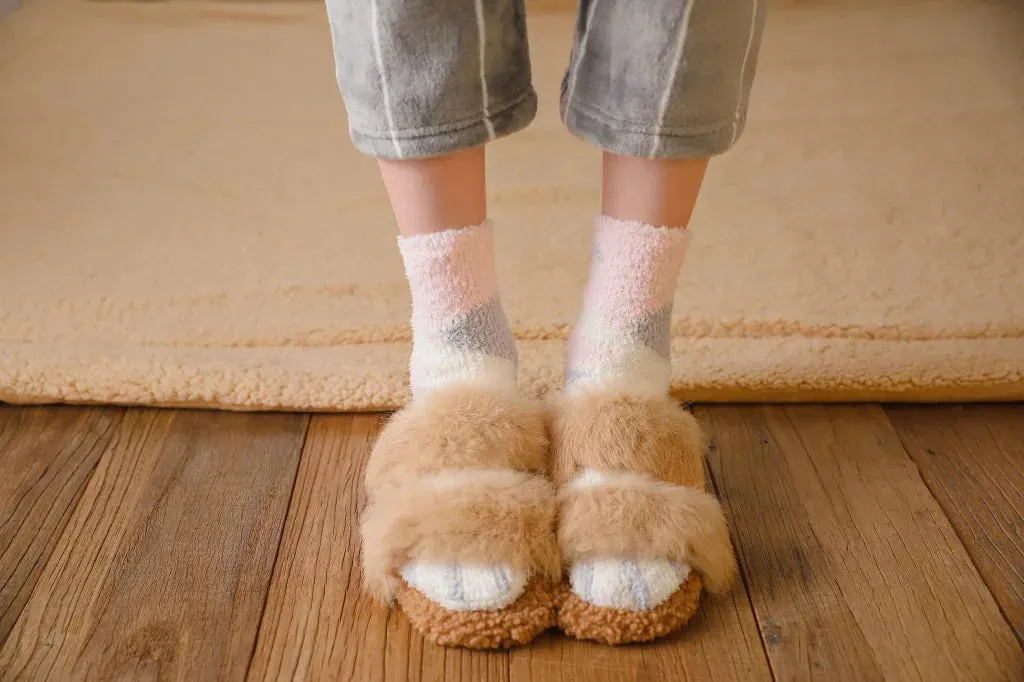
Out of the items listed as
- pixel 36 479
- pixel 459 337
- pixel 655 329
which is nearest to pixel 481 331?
pixel 459 337

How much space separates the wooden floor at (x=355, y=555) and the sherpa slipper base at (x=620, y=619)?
0.01 m

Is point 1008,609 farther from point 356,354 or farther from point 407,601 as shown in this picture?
point 356,354

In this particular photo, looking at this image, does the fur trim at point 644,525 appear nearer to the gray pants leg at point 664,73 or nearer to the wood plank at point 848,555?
the wood plank at point 848,555

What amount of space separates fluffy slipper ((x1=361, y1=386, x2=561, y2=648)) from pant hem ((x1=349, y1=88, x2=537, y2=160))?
0.16 m

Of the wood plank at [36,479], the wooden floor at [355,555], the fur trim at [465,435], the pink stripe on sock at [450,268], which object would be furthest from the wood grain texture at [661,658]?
the wood plank at [36,479]

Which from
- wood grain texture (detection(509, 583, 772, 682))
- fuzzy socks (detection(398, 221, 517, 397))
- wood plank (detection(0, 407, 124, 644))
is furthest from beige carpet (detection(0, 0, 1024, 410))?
wood grain texture (detection(509, 583, 772, 682))

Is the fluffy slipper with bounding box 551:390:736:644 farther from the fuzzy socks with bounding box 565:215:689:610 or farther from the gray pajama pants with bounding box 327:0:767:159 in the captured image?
the gray pajama pants with bounding box 327:0:767:159

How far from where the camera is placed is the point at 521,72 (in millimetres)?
578

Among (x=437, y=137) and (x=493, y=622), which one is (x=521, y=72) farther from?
(x=493, y=622)

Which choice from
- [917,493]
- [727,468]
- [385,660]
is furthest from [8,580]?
[917,493]

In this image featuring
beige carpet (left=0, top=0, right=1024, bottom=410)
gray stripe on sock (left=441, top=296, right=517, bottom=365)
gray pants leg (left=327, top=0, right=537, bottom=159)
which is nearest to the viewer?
gray pants leg (left=327, top=0, right=537, bottom=159)

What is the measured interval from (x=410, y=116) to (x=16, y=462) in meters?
0.46

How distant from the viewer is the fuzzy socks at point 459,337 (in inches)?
22.7

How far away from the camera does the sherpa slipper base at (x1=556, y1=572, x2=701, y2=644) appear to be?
58 centimetres
